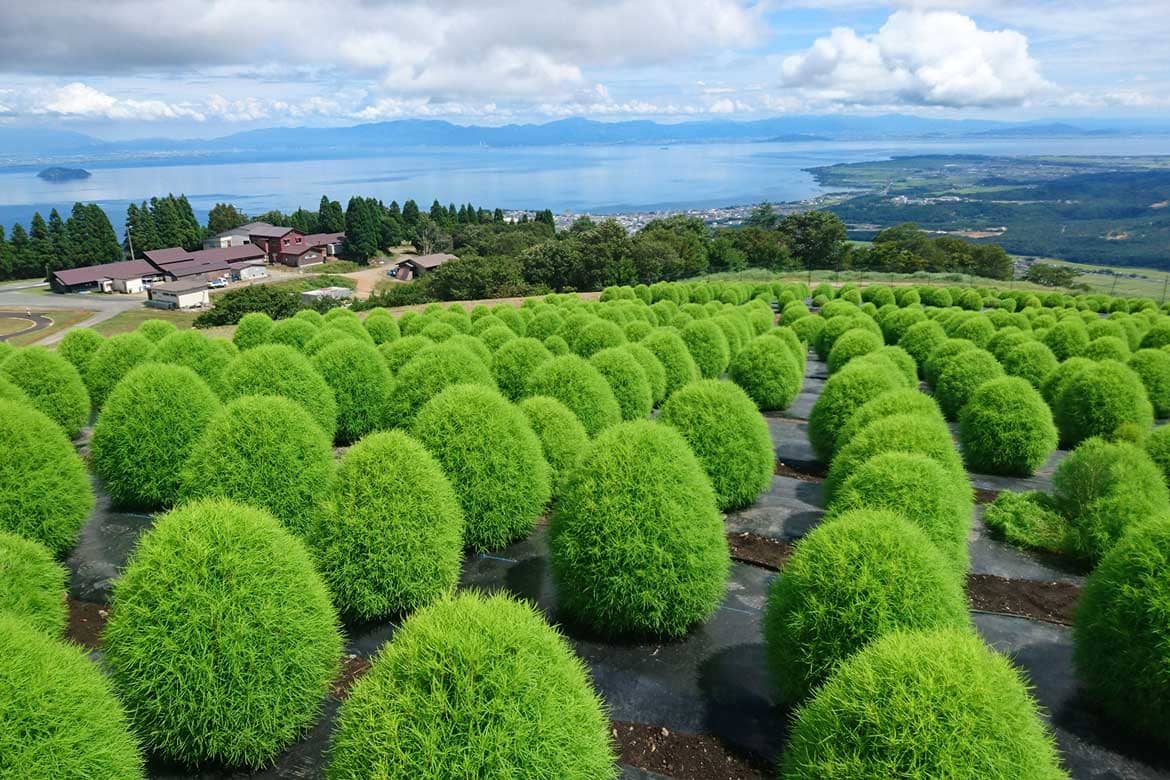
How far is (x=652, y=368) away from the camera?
61.4 feet

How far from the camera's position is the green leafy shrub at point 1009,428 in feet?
50.2

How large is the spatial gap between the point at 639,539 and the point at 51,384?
17037mm

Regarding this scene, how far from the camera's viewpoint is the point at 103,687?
5.91 m

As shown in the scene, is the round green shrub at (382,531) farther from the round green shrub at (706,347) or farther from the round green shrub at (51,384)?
the round green shrub at (706,347)

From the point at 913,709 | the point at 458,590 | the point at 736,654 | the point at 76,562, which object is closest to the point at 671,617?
the point at 736,654

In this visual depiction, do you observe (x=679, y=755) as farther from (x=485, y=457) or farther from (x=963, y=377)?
(x=963, y=377)

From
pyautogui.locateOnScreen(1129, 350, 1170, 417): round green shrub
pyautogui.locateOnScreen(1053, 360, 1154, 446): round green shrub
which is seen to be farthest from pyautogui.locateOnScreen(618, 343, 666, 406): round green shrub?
pyautogui.locateOnScreen(1129, 350, 1170, 417): round green shrub

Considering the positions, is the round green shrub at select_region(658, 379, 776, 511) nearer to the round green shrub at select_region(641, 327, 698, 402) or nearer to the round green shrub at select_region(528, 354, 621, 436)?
the round green shrub at select_region(528, 354, 621, 436)

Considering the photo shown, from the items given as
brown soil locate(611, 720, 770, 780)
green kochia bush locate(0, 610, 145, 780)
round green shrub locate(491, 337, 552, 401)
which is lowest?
brown soil locate(611, 720, 770, 780)

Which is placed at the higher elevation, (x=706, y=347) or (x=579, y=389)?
(x=579, y=389)

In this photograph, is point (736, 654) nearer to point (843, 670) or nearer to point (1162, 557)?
point (843, 670)

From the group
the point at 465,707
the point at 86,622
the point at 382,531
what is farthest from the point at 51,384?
the point at 465,707

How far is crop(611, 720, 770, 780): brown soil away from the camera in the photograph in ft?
23.9

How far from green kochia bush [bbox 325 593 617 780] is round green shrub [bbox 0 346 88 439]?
1673 cm
